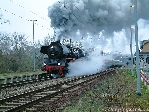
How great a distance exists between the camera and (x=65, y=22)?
2748 centimetres

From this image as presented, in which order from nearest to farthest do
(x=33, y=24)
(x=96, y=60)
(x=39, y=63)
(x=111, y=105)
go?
1. (x=111, y=105)
2. (x=96, y=60)
3. (x=33, y=24)
4. (x=39, y=63)

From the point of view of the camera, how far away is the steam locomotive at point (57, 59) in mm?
24062

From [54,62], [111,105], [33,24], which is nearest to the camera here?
[111,105]

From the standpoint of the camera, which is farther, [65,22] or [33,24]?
[33,24]

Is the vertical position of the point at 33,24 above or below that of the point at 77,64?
above

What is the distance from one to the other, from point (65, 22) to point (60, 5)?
1.84 meters

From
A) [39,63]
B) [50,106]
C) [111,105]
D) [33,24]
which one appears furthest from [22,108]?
[39,63]

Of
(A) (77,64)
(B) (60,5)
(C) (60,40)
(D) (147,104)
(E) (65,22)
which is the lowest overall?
(D) (147,104)

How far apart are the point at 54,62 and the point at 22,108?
1657 cm

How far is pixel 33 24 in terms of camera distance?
40.0 metres

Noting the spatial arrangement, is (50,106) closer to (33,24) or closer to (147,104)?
(147,104)

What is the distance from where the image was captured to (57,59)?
81.6 ft

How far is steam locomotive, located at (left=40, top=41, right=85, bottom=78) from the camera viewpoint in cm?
2406

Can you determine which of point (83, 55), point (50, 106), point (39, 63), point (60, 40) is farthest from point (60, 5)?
point (39, 63)
